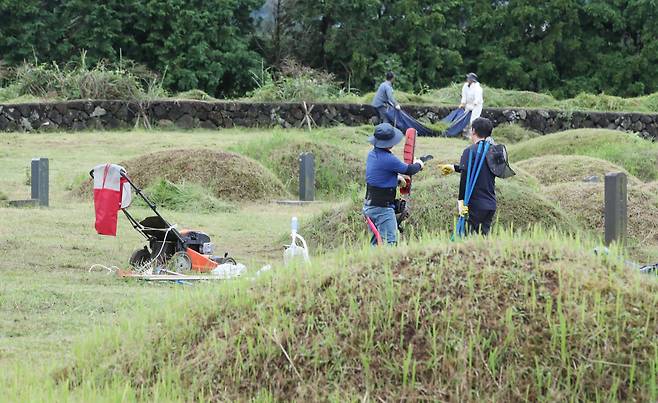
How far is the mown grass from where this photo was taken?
5.75m

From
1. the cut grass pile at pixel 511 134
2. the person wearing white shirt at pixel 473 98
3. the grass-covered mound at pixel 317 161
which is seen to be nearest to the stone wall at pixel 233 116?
the cut grass pile at pixel 511 134

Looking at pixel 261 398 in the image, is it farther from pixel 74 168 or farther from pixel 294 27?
pixel 294 27

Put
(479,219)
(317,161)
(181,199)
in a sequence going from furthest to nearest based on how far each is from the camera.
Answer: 1. (317,161)
2. (181,199)
3. (479,219)

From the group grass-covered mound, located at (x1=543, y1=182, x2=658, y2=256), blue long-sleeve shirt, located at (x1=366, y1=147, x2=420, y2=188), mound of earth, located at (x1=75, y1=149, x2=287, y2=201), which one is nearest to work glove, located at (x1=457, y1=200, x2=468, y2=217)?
blue long-sleeve shirt, located at (x1=366, y1=147, x2=420, y2=188)

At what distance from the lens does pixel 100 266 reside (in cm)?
1096

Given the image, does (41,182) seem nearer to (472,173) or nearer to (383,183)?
(383,183)

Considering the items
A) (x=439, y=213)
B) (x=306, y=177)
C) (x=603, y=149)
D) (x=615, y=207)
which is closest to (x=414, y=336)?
(x=615, y=207)

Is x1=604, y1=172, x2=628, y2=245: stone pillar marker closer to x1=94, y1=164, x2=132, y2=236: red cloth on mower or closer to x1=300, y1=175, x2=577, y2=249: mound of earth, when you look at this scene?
x1=300, y1=175, x2=577, y2=249: mound of earth

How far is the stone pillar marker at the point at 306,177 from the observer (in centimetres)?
1736

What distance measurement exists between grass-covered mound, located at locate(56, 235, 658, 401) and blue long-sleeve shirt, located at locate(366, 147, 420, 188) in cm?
315

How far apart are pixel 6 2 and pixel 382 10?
13.0 m

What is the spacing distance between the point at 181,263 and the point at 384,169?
7.05ft

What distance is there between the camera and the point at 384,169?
32.0ft

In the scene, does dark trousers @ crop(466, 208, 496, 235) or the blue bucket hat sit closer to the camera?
dark trousers @ crop(466, 208, 496, 235)
